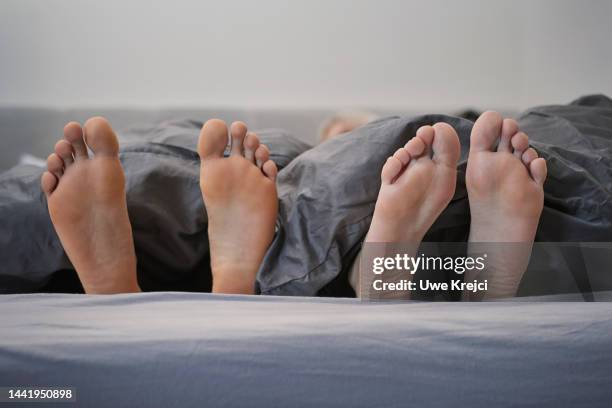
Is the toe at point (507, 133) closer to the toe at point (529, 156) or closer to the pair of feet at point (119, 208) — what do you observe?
the toe at point (529, 156)

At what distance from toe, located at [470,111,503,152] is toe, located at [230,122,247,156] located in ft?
1.06

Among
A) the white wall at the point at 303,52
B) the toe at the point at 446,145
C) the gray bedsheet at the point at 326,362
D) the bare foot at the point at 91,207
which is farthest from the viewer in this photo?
A: the white wall at the point at 303,52

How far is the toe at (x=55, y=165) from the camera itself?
875 millimetres

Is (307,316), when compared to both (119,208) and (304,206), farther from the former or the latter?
(119,208)

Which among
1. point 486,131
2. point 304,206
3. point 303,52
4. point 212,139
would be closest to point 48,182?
point 212,139

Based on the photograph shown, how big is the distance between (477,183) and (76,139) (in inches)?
20.4

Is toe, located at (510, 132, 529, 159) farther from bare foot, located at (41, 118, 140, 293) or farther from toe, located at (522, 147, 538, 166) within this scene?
bare foot, located at (41, 118, 140, 293)

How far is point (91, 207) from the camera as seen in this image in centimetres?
88

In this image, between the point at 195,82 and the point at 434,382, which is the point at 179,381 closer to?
the point at 434,382

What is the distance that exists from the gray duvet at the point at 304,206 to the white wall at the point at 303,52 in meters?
1.11

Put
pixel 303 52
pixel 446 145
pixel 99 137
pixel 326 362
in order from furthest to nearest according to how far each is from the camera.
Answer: pixel 303 52 → pixel 99 137 → pixel 446 145 → pixel 326 362

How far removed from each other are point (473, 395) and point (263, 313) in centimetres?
22

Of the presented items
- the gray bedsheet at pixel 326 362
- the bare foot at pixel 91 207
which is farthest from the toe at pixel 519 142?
the bare foot at pixel 91 207

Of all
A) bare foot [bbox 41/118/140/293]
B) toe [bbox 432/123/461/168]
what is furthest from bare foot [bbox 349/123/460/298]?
bare foot [bbox 41/118/140/293]
